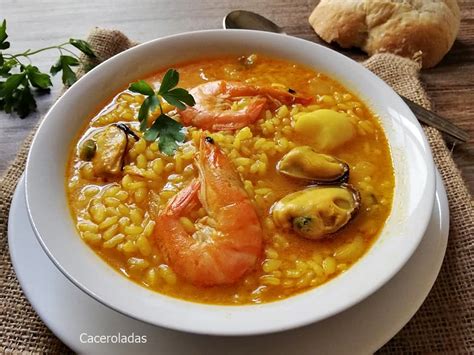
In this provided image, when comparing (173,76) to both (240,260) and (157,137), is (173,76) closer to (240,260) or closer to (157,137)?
(157,137)

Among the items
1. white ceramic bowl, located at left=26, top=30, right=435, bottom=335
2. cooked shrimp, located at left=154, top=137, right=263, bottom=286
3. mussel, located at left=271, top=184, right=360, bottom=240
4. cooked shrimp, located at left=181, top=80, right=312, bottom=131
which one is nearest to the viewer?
white ceramic bowl, located at left=26, top=30, right=435, bottom=335

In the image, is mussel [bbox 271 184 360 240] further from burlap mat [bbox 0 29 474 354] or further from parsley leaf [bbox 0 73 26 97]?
parsley leaf [bbox 0 73 26 97]

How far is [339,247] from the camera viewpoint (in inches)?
82.7

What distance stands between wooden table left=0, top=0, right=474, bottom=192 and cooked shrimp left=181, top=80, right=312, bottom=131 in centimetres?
112

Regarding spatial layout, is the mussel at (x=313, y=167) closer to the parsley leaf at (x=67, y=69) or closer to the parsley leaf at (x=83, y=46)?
the parsley leaf at (x=67, y=69)

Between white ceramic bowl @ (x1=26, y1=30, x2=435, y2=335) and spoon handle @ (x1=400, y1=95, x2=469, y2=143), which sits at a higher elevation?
white ceramic bowl @ (x1=26, y1=30, x2=435, y2=335)

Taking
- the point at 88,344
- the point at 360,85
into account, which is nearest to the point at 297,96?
the point at 360,85

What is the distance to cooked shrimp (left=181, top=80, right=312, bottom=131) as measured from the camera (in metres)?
2.44

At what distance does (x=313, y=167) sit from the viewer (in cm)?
221

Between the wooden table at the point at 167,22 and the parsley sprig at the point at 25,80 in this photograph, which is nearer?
the parsley sprig at the point at 25,80

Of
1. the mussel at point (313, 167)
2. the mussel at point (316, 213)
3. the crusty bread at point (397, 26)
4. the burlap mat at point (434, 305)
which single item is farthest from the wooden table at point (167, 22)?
the mussel at point (316, 213)

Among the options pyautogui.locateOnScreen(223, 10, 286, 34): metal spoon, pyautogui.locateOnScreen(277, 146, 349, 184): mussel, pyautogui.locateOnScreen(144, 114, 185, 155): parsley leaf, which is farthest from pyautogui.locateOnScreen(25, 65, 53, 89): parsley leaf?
pyautogui.locateOnScreen(277, 146, 349, 184): mussel

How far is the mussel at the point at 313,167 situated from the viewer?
221 centimetres

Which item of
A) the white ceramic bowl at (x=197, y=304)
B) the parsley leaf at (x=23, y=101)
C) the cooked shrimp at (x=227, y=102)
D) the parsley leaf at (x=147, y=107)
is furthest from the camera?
the parsley leaf at (x=23, y=101)
